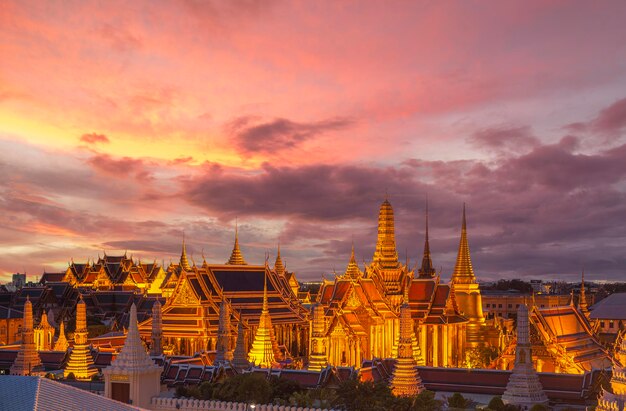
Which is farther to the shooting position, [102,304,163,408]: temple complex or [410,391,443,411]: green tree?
[102,304,163,408]: temple complex

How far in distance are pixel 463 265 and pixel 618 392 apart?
35803 millimetres

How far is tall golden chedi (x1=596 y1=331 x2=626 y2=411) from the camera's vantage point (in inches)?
773

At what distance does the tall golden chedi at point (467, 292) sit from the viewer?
52372 mm

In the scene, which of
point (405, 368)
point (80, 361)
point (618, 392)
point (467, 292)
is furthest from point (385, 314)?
point (618, 392)

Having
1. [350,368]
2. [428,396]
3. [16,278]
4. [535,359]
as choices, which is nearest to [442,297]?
[535,359]

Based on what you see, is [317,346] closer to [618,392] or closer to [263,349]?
[263,349]

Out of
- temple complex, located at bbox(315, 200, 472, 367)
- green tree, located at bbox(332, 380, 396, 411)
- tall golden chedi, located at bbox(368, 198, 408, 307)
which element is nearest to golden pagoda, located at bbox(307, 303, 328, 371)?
temple complex, located at bbox(315, 200, 472, 367)

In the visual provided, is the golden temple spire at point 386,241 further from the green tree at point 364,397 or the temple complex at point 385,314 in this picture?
the green tree at point 364,397

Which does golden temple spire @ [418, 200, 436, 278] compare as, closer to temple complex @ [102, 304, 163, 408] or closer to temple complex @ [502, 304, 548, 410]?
temple complex @ [502, 304, 548, 410]

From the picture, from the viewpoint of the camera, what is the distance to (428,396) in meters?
23.5

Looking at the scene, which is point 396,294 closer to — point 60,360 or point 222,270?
point 222,270

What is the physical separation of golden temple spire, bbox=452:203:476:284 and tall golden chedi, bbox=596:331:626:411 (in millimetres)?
Answer: 34435

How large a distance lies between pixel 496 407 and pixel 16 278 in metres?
153

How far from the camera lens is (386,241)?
2004 inches
